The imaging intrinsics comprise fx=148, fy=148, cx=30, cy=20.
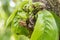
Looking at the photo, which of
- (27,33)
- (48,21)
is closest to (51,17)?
(48,21)

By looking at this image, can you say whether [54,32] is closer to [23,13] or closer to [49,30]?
[49,30]

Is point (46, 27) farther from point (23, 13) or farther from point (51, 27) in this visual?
point (23, 13)

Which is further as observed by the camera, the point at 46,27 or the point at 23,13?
the point at 23,13

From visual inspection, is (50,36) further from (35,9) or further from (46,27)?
(35,9)

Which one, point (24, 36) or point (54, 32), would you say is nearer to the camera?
point (54, 32)

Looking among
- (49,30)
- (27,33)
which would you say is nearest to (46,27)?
(49,30)
